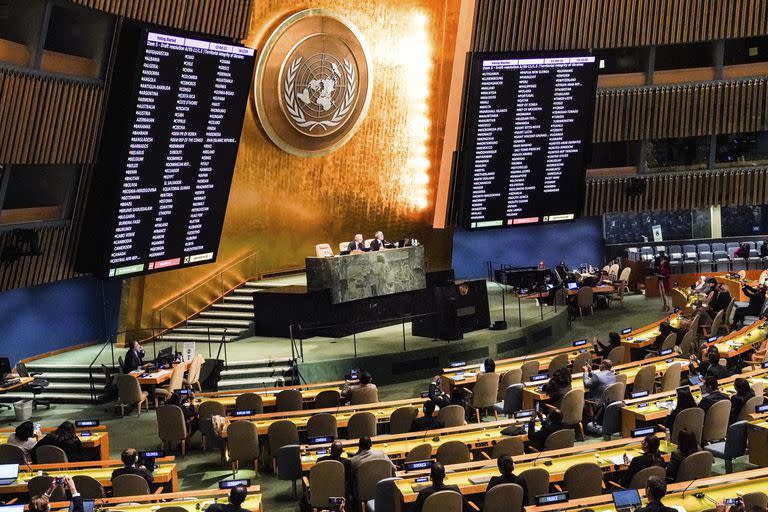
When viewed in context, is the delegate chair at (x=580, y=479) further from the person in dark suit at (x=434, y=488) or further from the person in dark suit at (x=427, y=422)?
the person in dark suit at (x=427, y=422)

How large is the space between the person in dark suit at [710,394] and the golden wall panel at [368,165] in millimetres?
12689

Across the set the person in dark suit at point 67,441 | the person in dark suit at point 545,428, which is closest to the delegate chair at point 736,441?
the person in dark suit at point 545,428

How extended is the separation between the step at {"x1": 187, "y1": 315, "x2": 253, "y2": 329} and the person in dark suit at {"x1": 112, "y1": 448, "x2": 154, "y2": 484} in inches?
428

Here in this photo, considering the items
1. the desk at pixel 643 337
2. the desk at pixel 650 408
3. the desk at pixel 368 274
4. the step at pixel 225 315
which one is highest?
the desk at pixel 368 274

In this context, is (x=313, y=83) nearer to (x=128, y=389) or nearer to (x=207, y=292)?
(x=207, y=292)

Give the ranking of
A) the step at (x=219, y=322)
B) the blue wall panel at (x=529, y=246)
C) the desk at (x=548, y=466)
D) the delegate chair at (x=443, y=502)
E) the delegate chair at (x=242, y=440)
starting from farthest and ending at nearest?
the blue wall panel at (x=529, y=246)
the step at (x=219, y=322)
the delegate chair at (x=242, y=440)
the desk at (x=548, y=466)
the delegate chair at (x=443, y=502)

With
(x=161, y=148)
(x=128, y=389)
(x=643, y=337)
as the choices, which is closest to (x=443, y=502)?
(x=128, y=389)

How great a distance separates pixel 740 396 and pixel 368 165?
14.0m

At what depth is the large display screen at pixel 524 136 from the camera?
20969 millimetres

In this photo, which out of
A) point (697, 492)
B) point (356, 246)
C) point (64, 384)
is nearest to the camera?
point (697, 492)

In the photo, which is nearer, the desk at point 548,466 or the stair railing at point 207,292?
the desk at point 548,466

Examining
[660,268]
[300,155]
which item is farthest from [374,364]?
[660,268]

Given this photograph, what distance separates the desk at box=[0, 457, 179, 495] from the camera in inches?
407

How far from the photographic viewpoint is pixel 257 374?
18.1 metres
